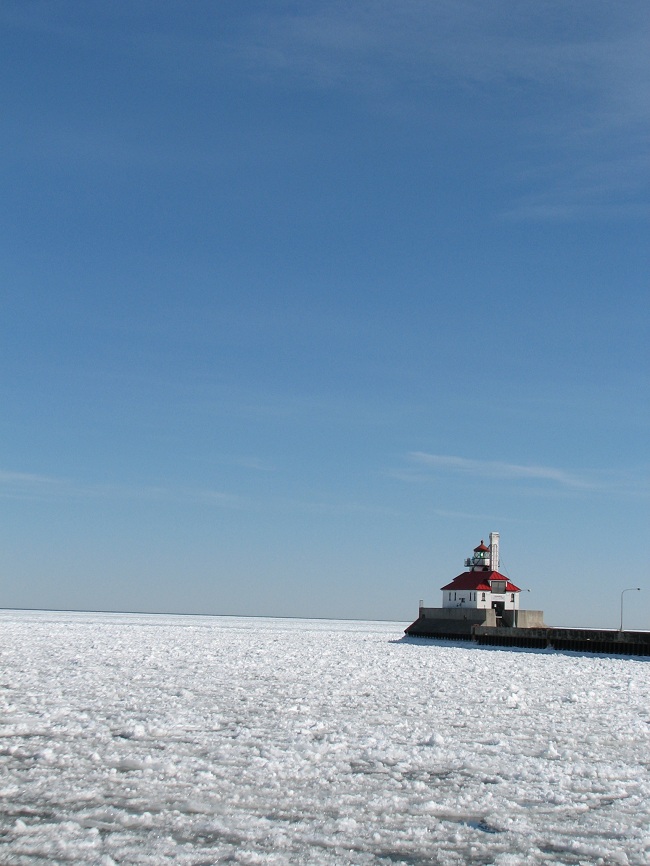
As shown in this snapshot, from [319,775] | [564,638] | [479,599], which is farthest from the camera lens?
[479,599]

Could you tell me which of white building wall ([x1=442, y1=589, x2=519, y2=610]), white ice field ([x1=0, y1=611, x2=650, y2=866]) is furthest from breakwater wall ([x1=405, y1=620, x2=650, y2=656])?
white ice field ([x1=0, y1=611, x2=650, y2=866])

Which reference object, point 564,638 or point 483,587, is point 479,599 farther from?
point 564,638

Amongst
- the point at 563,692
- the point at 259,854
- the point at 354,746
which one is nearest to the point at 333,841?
the point at 259,854

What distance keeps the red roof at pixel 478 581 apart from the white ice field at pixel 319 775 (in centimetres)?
3844

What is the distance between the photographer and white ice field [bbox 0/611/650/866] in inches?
317

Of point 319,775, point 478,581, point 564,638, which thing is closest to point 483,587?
point 478,581

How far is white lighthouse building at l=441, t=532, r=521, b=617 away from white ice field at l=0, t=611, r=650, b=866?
125 feet

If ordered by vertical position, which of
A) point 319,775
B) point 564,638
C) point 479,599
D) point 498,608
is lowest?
point 564,638

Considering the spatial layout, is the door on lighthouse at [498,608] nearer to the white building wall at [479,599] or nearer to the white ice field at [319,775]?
the white building wall at [479,599]

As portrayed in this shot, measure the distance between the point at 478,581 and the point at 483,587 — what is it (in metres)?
0.84

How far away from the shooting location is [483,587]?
60719mm

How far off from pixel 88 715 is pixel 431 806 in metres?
9.04

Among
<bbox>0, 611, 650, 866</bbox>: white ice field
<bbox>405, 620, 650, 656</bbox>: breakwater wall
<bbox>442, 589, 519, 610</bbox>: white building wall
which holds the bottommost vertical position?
<bbox>405, 620, 650, 656</bbox>: breakwater wall

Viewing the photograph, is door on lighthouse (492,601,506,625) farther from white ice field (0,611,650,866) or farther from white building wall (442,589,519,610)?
white ice field (0,611,650,866)
